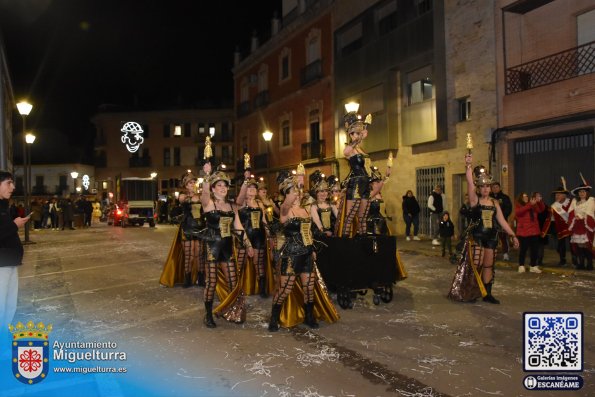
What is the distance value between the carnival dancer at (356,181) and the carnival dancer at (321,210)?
33 centimetres

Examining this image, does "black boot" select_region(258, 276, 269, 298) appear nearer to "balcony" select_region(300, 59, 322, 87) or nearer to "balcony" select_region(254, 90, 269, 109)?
"balcony" select_region(300, 59, 322, 87)

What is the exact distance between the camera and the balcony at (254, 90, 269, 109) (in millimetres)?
33878

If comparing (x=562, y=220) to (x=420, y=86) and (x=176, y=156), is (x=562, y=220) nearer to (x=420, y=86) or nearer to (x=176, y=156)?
(x=420, y=86)

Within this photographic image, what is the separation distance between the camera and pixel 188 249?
9656 mm

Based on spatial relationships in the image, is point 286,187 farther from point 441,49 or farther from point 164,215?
point 164,215

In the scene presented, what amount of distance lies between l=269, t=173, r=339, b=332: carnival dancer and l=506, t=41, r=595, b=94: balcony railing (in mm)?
10980

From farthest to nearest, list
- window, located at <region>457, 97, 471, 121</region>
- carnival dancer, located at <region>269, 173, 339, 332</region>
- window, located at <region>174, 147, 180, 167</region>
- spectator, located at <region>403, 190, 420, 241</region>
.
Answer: window, located at <region>174, 147, 180, 167</region>, spectator, located at <region>403, 190, 420, 241</region>, window, located at <region>457, 97, 471, 121</region>, carnival dancer, located at <region>269, 173, 339, 332</region>

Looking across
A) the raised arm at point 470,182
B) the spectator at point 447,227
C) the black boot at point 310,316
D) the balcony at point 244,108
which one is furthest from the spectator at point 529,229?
the balcony at point 244,108

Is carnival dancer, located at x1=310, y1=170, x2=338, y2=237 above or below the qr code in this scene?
above

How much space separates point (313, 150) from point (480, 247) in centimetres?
2036

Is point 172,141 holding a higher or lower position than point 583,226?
higher

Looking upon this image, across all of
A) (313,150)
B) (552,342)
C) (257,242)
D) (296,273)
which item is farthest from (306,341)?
(313,150)

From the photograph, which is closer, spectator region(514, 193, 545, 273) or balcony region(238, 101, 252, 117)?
spectator region(514, 193, 545, 273)

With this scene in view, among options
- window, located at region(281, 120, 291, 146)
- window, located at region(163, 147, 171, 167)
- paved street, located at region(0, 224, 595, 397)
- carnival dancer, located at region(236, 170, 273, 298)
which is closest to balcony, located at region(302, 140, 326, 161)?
window, located at region(281, 120, 291, 146)
